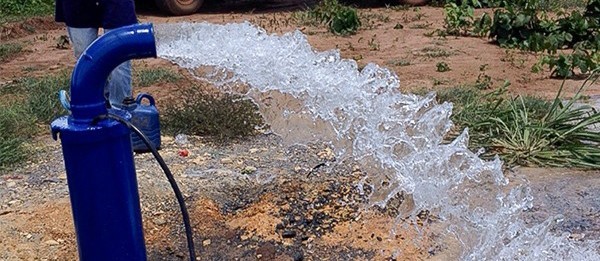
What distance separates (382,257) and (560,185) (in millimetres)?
1120

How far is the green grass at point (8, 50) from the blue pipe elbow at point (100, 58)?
677 centimetres

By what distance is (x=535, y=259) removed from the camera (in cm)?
295

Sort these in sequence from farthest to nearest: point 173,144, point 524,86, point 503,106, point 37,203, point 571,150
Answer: point 524,86 → point 503,106 → point 173,144 → point 571,150 → point 37,203

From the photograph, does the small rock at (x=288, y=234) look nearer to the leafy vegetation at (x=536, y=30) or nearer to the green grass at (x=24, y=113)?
the green grass at (x=24, y=113)

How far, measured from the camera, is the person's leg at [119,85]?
412cm

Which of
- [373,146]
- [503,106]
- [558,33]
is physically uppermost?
[373,146]

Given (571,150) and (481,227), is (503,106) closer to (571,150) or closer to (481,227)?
(571,150)

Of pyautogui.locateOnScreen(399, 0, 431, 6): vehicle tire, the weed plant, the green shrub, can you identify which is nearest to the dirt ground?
the green shrub

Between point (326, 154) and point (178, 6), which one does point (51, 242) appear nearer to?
point (326, 154)

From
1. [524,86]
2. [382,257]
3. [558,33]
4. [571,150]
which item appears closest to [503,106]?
[571,150]

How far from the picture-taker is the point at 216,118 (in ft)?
14.8

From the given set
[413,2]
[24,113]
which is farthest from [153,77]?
[413,2]

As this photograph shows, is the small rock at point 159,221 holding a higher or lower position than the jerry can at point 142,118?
lower

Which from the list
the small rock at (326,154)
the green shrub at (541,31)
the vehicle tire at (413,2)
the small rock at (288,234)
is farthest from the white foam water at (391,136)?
the vehicle tire at (413,2)
